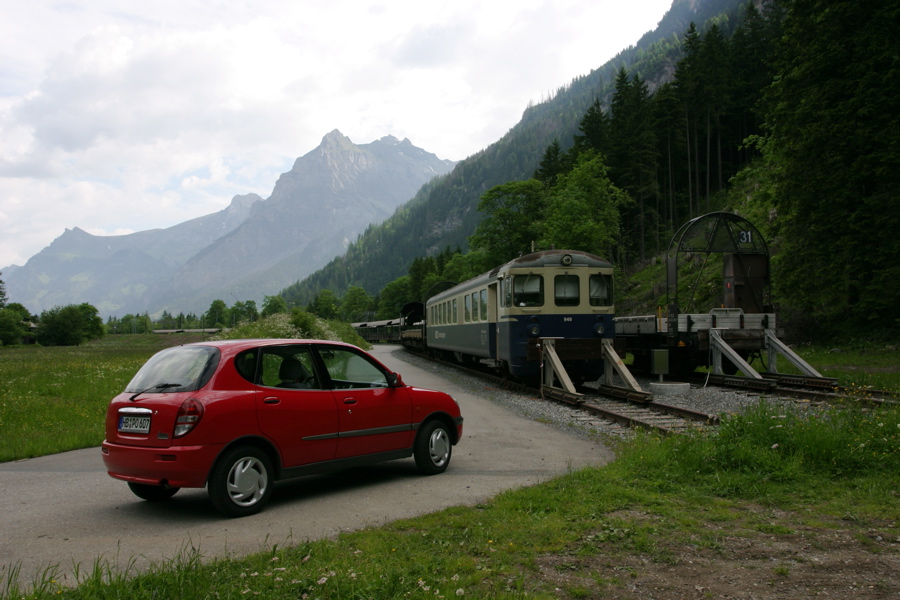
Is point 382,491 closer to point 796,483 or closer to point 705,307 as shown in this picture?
point 796,483

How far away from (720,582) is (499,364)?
13.8 meters

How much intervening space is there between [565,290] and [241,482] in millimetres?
11439

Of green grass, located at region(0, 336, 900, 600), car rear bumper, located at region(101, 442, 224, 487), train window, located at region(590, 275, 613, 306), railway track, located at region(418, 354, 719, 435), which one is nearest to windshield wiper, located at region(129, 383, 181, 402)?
car rear bumper, located at region(101, 442, 224, 487)

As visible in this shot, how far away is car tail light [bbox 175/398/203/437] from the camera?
17.7 ft

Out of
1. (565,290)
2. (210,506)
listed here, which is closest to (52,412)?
(210,506)

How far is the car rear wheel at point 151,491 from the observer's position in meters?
6.21

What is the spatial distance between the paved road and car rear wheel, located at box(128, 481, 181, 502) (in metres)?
0.08

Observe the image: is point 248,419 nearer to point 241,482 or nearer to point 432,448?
point 241,482

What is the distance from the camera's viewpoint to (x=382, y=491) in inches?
257

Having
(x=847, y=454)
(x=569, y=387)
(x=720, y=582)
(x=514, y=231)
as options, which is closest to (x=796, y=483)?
(x=847, y=454)

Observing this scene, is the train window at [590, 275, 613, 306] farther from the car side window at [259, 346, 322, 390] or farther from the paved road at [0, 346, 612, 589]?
the car side window at [259, 346, 322, 390]

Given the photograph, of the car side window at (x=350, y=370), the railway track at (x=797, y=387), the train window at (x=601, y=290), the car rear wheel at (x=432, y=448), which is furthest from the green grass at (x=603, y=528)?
the train window at (x=601, y=290)

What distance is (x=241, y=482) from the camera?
5.64 metres

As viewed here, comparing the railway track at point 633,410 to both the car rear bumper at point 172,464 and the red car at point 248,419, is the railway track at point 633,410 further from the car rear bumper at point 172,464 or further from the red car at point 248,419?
the car rear bumper at point 172,464
